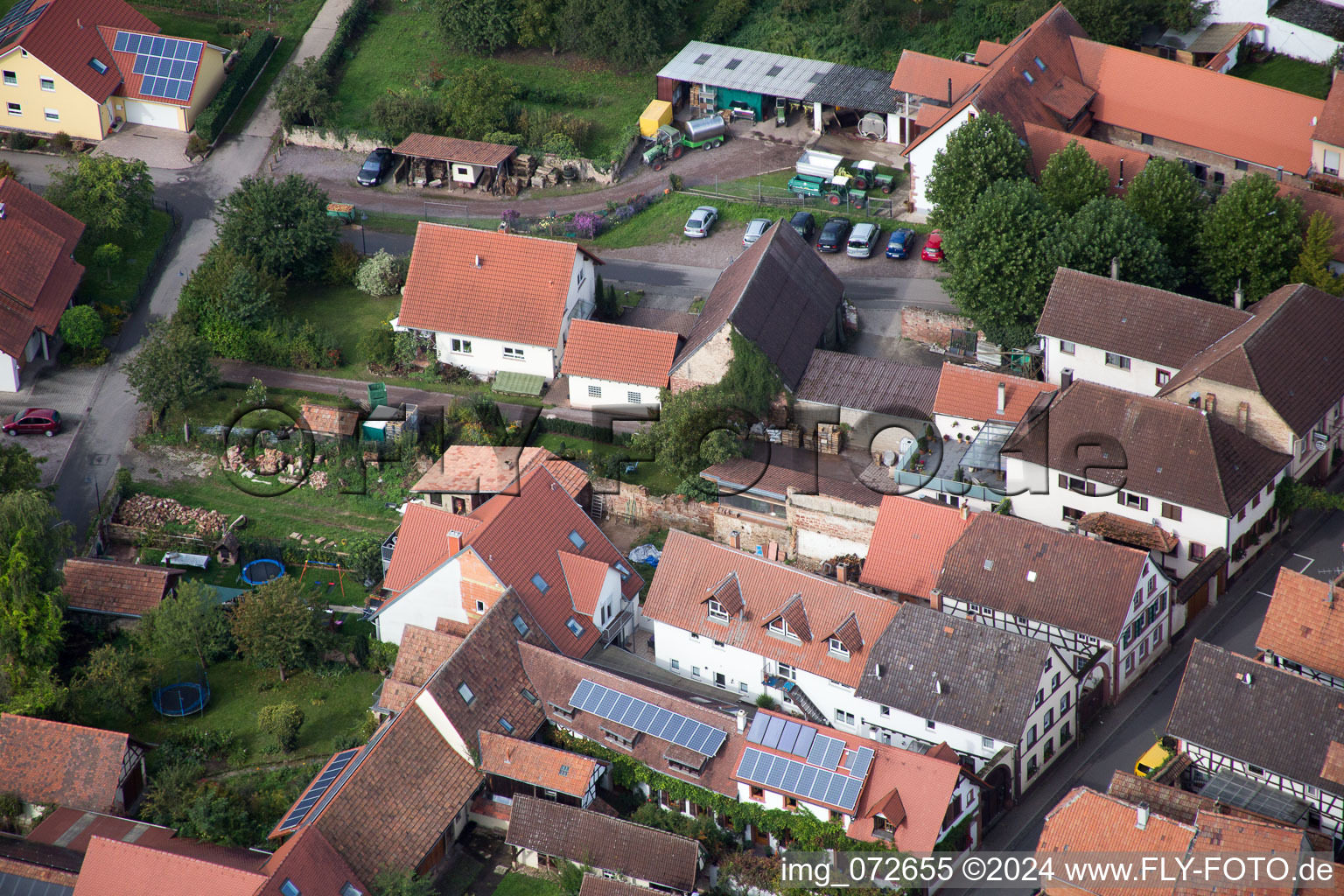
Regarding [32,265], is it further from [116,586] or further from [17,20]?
[17,20]

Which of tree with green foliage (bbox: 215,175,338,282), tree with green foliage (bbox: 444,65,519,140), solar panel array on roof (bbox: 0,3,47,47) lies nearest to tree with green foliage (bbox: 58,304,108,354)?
tree with green foliage (bbox: 215,175,338,282)

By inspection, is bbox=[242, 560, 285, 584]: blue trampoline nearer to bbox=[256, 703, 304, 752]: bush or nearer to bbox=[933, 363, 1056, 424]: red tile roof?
bbox=[256, 703, 304, 752]: bush

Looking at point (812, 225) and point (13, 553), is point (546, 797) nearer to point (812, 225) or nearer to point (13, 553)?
point (13, 553)

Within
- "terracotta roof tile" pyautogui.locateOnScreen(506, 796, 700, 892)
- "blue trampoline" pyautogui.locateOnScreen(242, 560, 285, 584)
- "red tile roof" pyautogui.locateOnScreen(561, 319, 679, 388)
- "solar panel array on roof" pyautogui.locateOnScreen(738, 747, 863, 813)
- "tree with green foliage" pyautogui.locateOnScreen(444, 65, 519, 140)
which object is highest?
"tree with green foliage" pyautogui.locateOnScreen(444, 65, 519, 140)

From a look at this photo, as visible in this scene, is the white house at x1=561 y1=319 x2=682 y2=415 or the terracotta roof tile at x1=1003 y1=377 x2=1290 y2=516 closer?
the terracotta roof tile at x1=1003 y1=377 x2=1290 y2=516

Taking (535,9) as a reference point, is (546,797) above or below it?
below

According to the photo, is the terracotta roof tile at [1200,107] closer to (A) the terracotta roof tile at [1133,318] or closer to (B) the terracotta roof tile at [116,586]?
(A) the terracotta roof tile at [1133,318]

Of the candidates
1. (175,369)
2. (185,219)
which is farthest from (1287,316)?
(185,219)
